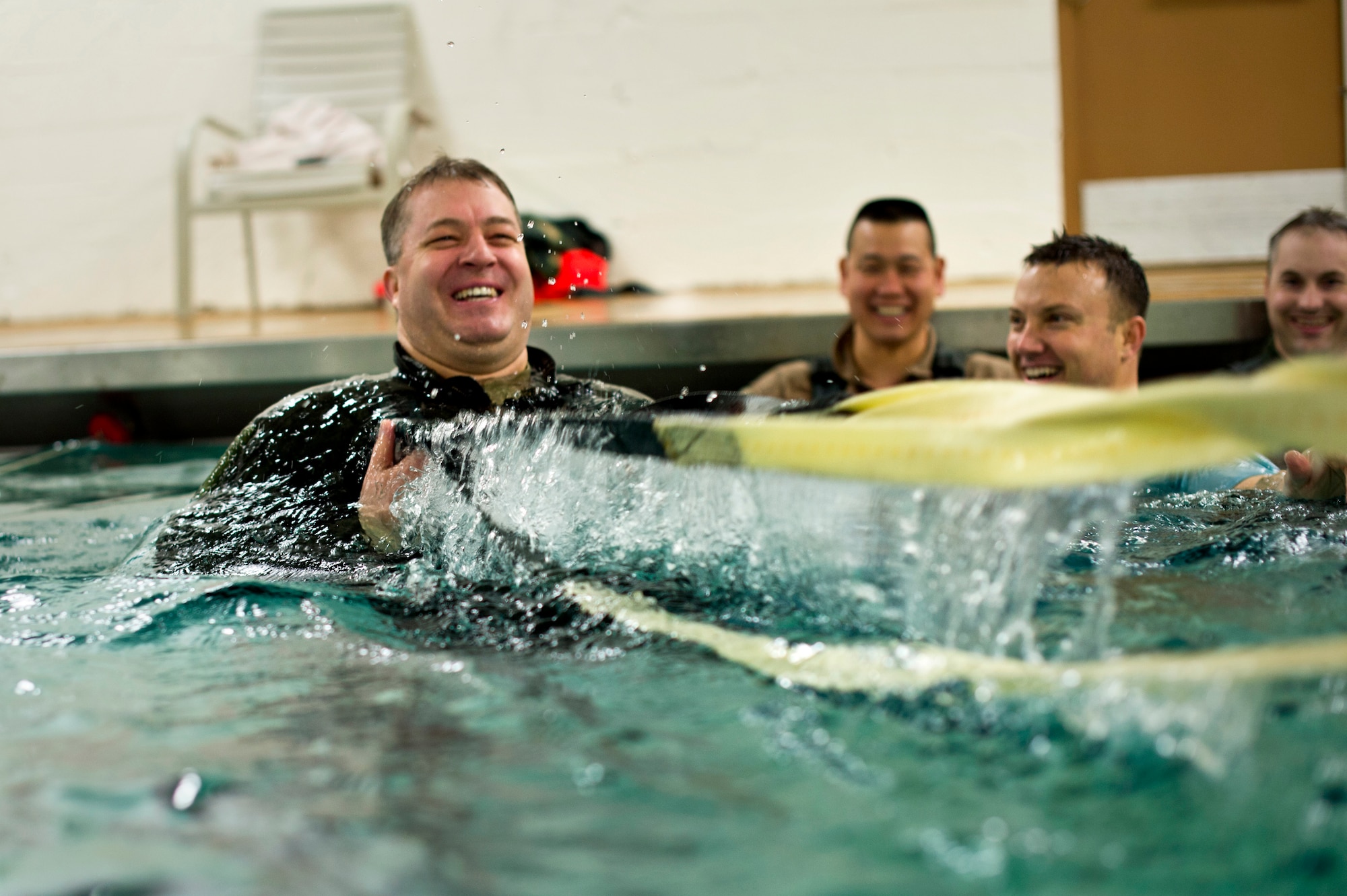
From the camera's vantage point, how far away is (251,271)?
5.28 m

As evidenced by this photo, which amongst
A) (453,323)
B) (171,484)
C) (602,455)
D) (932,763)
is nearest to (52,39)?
(171,484)

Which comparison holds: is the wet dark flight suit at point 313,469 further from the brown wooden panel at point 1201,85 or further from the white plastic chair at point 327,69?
the brown wooden panel at point 1201,85

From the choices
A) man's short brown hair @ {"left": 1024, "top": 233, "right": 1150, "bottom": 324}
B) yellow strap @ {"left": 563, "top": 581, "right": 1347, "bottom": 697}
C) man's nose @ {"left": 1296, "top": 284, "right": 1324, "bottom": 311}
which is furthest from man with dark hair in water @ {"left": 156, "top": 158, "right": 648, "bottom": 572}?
man's nose @ {"left": 1296, "top": 284, "right": 1324, "bottom": 311}

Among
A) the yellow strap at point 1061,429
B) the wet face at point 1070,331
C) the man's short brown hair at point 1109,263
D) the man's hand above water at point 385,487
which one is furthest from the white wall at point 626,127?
the yellow strap at point 1061,429

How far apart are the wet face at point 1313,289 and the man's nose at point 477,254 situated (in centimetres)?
211

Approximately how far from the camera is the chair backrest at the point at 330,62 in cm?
522

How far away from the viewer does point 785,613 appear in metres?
1.33

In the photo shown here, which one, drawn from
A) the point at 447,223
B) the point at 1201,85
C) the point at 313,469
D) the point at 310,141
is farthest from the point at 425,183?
the point at 1201,85

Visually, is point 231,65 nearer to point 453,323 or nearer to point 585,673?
point 453,323

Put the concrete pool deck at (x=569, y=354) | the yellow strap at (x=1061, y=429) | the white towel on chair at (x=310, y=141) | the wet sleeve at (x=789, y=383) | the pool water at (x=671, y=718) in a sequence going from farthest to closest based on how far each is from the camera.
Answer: the white towel on chair at (x=310, y=141) → the concrete pool deck at (x=569, y=354) → the wet sleeve at (x=789, y=383) → the yellow strap at (x=1061, y=429) → the pool water at (x=671, y=718)

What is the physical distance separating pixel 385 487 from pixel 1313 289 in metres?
2.44

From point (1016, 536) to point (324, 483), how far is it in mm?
1373

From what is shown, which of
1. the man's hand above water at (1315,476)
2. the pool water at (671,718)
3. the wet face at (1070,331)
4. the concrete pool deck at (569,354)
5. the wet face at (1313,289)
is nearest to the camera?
the pool water at (671,718)

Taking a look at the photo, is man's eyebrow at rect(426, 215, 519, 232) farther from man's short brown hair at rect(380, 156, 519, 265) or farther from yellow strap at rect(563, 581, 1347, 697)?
yellow strap at rect(563, 581, 1347, 697)
